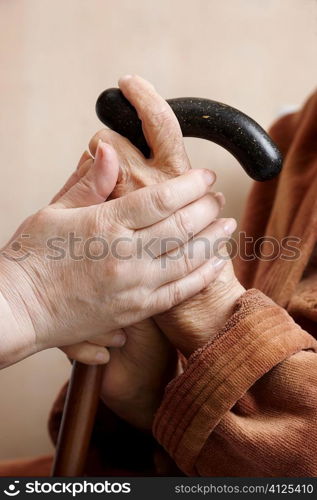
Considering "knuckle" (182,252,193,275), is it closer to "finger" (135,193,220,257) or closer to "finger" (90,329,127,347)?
"finger" (135,193,220,257)

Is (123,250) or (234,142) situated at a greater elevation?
(234,142)

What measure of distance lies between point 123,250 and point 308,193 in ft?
1.36

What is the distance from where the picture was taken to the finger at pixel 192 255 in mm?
579

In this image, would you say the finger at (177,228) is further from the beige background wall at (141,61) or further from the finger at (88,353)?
the beige background wall at (141,61)

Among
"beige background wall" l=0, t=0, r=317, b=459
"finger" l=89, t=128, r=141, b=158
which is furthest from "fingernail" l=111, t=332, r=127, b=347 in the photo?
"beige background wall" l=0, t=0, r=317, b=459

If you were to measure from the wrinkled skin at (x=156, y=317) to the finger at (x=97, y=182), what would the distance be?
0.09 feet

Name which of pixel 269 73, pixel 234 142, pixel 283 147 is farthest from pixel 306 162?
pixel 234 142

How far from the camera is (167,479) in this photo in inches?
26.7

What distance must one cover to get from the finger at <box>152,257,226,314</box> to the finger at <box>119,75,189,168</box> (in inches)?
5.1

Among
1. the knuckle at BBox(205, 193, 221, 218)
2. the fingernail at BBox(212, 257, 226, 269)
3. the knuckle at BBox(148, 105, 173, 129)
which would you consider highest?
the knuckle at BBox(148, 105, 173, 129)

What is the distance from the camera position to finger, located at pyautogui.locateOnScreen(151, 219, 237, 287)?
579mm

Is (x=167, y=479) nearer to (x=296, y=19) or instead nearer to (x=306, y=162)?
(x=306, y=162)

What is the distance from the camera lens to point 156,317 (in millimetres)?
671

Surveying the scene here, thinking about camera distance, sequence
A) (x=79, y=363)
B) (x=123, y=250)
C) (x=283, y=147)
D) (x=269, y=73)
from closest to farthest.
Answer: (x=123, y=250) → (x=79, y=363) → (x=283, y=147) → (x=269, y=73)
